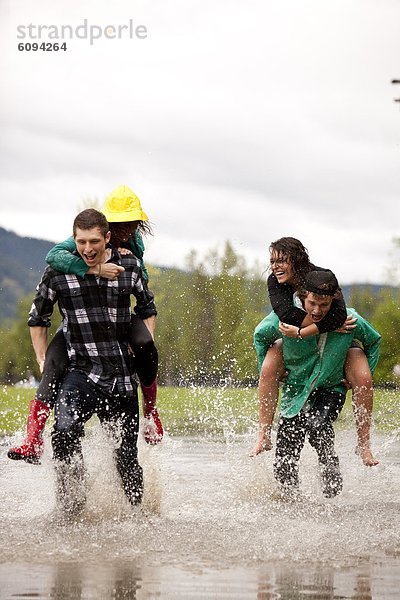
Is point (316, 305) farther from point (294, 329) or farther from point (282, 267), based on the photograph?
point (282, 267)

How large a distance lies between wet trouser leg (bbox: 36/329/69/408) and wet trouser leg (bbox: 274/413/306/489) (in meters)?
1.83

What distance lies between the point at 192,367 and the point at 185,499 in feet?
162

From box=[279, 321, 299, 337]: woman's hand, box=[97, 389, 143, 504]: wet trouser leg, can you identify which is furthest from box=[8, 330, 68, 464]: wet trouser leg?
box=[279, 321, 299, 337]: woman's hand

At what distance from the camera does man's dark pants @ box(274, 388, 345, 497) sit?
30.8 ft

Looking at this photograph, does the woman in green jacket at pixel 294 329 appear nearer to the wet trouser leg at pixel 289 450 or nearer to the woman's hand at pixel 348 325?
the woman's hand at pixel 348 325

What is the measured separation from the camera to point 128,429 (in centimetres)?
859

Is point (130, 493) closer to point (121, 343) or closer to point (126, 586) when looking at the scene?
point (121, 343)

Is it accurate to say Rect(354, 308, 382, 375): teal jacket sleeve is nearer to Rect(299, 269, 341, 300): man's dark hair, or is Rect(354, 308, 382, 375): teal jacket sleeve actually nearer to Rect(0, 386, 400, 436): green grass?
Rect(299, 269, 341, 300): man's dark hair

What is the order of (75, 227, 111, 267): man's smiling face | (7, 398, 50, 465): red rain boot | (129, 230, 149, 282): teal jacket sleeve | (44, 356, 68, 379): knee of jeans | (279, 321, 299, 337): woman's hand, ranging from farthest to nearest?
1. (279, 321, 299, 337): woman's hand
2. (129, 230, 149, 282): teal jacket sleeve
3. (44, 356, 68, 379): knee of jeans
4. (7, 398, 50, 465): red rain boot
5. (75, 227, 111, 267): man's smiling face

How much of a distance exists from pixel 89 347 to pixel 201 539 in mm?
1493

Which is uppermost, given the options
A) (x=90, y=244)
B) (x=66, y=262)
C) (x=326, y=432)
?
(x=90, y=244)

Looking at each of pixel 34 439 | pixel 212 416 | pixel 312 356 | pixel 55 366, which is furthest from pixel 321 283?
pixel 212 416

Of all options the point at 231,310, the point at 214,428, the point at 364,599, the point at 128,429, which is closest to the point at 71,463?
the point at 128,429

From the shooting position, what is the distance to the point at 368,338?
9.43m
